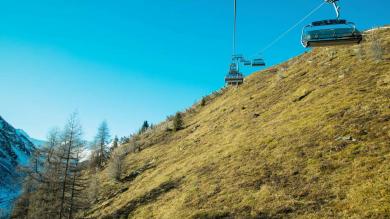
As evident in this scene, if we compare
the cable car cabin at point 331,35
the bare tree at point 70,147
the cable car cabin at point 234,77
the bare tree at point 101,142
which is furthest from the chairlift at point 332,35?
the bare tree at point 101,142

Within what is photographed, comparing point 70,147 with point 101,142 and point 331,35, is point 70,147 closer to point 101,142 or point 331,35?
point 331,35

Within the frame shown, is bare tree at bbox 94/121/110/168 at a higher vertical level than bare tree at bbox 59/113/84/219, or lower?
higher

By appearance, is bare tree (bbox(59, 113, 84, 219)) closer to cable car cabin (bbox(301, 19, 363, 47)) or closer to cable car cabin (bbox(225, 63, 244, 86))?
cable car cabin (bbox(225, 63, 244, 86))

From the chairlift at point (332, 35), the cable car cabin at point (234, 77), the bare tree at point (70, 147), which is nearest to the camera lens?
the chairlift at point (332, 35)

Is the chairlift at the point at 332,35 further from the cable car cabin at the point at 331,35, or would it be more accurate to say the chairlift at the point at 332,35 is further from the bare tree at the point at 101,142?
the bare tree at the point at 101,142

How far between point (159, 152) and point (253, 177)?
3639 cm

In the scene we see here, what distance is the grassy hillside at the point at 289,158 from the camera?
22.6m

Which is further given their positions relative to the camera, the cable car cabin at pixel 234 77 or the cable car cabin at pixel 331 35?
the cable car cabin at pixel 234 77

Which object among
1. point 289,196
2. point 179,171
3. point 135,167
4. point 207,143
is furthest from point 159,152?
point 289,196

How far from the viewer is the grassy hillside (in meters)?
22.6

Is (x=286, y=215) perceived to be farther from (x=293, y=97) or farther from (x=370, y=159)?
(x=293, y=97)

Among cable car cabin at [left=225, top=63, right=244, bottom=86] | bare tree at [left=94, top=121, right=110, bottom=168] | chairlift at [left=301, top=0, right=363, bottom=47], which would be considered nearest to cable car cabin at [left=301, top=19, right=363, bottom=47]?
chairlift at [left=301, top=0, right=363, bottom=47]

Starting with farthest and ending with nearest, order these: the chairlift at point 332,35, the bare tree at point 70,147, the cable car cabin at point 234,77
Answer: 1. the bare tree at point 70,147
2. the cable car cabin at point 234,77
3. the chairlift at point 332,35

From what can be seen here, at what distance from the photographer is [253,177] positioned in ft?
98.2
